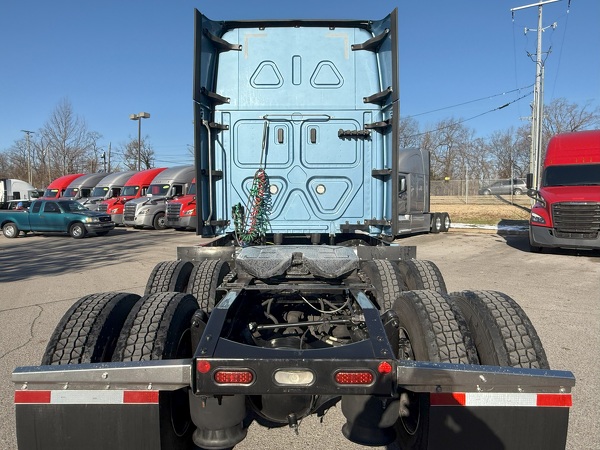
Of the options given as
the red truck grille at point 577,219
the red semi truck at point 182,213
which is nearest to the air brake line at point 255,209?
the red truck grille at point 577,219

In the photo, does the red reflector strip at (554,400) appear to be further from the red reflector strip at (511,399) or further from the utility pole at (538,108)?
the utility pole at (538,108)

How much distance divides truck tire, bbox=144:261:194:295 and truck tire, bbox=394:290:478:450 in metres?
2.44

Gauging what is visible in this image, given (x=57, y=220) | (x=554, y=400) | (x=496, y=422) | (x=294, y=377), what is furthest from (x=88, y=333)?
(x=57, y=220)

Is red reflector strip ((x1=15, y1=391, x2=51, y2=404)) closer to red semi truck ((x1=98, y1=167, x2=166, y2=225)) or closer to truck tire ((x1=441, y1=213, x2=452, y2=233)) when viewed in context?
truck tire ((x1=441, y1=213, x2=452, y2=233))

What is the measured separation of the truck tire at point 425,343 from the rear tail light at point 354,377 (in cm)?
52

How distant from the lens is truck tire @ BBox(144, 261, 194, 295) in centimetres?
435

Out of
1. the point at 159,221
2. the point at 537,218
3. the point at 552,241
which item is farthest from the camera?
the point at 159,221

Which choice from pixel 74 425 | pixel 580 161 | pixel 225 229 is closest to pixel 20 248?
pixel 225 229

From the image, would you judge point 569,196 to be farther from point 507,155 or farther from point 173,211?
point 507,155

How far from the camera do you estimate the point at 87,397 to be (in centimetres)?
216

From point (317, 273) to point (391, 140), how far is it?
7.14 ft

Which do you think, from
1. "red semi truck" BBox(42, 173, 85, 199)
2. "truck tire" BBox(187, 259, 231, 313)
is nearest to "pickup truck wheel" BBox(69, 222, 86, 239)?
"red semi truck" BBox(42, 173, 85, 199)

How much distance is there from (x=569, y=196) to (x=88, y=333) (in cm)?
1275

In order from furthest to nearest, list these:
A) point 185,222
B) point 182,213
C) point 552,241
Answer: point 182,213, point 185,222, point 552,241
